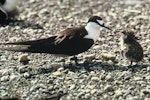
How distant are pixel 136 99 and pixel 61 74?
1.00 m

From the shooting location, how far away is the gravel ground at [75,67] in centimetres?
514

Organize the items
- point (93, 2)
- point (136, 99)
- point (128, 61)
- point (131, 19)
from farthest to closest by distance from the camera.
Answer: point (93, 2) < point (131, 19) < point (128, 61) < point (136, 99)

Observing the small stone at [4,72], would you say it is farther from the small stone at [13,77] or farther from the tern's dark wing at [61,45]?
the tern's dark wing at [61,45]

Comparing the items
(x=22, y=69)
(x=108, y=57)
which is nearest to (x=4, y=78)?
(x=22, y=69)

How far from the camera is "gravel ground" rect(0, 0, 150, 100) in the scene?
5.14 m

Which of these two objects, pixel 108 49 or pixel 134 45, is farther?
pixel 108 49

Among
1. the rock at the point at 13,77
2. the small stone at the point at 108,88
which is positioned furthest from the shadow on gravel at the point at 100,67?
the rock at the point at 13,77

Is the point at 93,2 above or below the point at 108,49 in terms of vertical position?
above

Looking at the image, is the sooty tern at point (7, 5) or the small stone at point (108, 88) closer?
the small stone at point (108, 88)

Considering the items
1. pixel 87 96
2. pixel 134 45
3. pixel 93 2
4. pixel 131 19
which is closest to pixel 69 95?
pixel 87 96

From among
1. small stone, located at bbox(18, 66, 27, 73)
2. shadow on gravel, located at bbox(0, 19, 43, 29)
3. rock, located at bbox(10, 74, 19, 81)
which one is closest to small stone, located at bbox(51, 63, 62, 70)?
small stone, located at bbox(18, 66, 27, 73)

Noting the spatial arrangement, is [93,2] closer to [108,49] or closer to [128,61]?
[108,49]

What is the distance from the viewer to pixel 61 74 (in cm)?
555

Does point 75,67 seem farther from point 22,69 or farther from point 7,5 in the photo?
point 7,5
